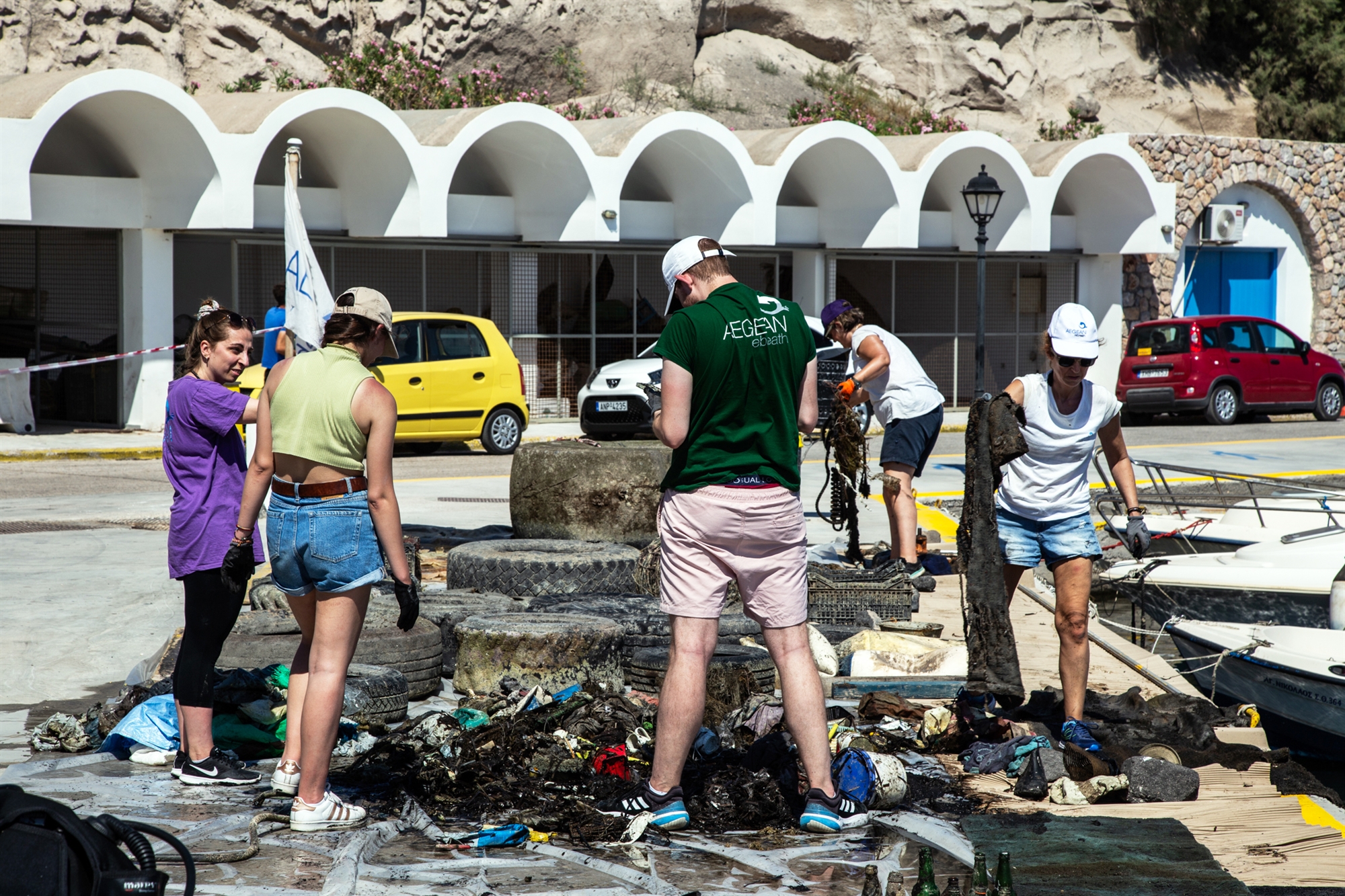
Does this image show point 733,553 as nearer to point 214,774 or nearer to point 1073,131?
point 214,774

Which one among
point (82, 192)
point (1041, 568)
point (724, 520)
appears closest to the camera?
point (724, 520)

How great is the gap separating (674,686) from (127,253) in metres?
17.5

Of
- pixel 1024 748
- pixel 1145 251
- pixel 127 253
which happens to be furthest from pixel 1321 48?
pixel 1024 748

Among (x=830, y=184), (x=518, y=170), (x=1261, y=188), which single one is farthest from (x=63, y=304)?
(x=1261, y=188)

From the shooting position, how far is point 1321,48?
4072 cm

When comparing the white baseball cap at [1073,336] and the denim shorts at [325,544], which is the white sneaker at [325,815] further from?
the white baseball cap at [1073,336]

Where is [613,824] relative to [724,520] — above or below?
below

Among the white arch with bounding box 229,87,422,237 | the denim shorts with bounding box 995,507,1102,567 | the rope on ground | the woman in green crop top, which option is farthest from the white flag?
the white arch with bounding box 229,87,422,237

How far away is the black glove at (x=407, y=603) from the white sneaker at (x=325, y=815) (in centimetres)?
61

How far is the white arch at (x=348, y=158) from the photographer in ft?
64.6

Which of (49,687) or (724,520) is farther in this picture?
(49,687)

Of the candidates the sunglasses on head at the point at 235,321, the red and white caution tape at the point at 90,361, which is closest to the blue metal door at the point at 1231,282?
the red and white caution tape at the point at 90,361

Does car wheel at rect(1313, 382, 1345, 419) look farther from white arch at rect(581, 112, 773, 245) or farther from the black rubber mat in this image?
the black rubber mat

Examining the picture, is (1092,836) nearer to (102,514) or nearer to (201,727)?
(201,727)
